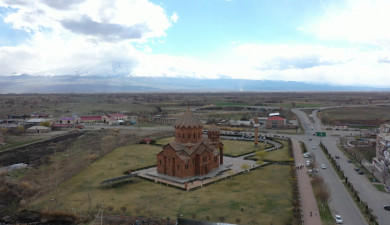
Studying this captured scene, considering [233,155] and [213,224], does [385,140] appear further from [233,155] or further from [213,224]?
[213,224]

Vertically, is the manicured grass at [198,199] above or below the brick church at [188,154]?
below

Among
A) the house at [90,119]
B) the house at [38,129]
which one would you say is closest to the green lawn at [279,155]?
the house at [38,129]

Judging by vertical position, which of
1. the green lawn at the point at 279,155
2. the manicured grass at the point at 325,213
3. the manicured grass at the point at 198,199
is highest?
the green lawn at the point at 279,155

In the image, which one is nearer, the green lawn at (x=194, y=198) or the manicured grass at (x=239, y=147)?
the green lawn at (x=194, y=198)

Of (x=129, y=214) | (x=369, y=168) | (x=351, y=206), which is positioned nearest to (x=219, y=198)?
(x=129, y=214)

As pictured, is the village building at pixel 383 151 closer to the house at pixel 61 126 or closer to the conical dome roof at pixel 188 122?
the conical dome roof at pixel 188 122

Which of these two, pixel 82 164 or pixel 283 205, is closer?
pixel 283 205

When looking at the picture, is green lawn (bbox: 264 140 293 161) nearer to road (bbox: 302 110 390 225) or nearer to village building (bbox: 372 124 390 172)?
road (bbox: 302 110 390 225)
